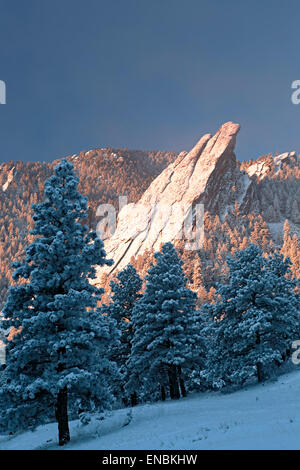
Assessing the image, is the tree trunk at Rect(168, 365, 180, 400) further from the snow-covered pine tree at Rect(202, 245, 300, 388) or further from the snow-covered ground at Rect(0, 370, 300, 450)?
the snow-covered ground at Rect(0, 370, 300, 450)

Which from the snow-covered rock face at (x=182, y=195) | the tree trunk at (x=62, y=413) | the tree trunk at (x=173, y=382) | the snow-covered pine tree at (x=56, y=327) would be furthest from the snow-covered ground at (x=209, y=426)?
the snow-covered rock face at (x=182, y=195)

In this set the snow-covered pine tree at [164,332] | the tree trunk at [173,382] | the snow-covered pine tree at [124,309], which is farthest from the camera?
the snow-covered pine tree at [124,309]

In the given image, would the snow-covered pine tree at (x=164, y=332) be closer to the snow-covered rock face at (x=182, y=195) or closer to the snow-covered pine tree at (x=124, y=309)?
the snow-covered pine tree at (x=124, y=309)

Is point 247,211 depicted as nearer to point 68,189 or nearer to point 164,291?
point 164,291

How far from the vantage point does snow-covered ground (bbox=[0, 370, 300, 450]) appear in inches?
378

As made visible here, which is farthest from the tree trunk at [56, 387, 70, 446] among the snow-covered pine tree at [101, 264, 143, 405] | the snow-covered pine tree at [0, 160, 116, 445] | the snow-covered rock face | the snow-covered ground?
the snow-covered rock face

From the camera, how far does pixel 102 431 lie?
650 inches

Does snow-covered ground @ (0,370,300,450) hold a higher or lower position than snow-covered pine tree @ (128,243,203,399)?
lower

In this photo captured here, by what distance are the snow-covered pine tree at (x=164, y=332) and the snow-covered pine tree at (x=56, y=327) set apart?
31.0 feet

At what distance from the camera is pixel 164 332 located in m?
24.8

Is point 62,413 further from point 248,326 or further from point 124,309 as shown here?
point 124,309

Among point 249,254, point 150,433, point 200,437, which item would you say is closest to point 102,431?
point 150,433

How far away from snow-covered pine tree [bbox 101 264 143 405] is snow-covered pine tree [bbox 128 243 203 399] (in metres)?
2.02

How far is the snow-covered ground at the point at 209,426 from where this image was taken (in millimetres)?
9609
